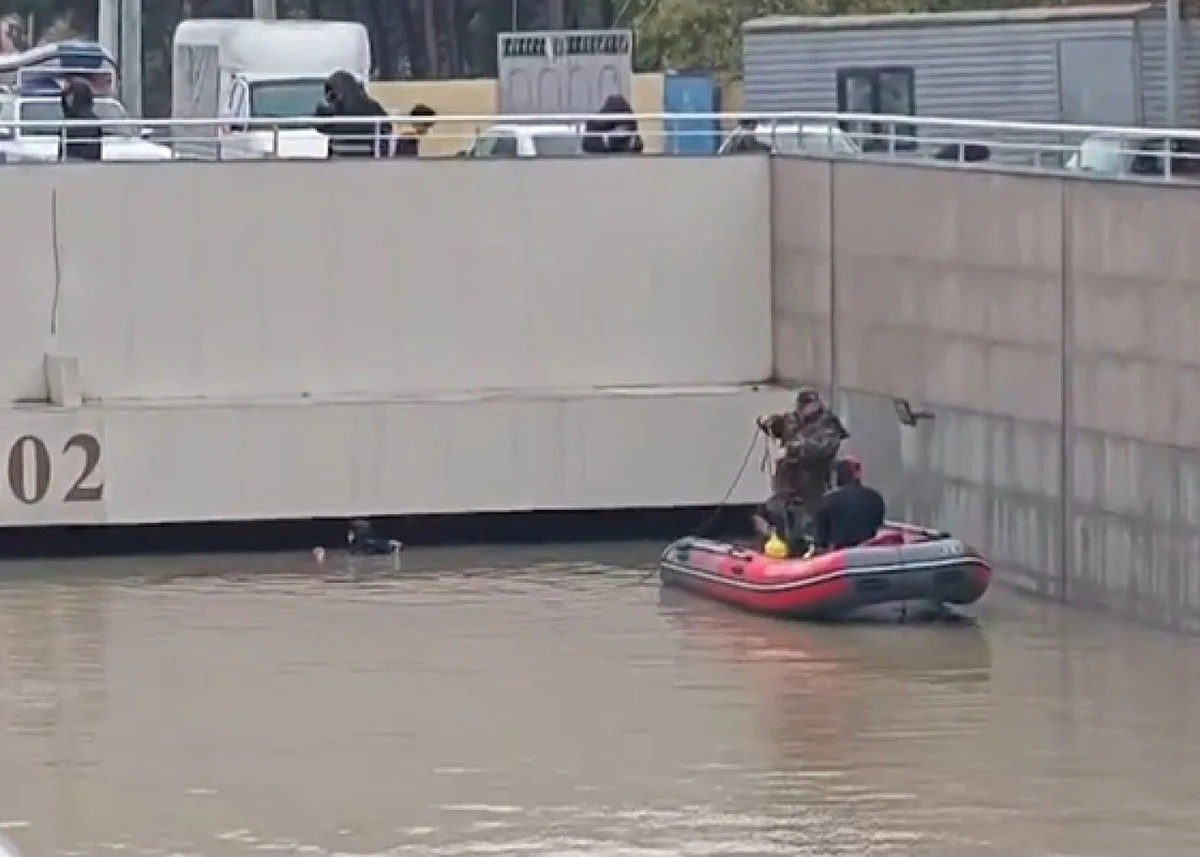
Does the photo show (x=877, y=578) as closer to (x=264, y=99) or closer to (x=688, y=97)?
(x=264, y=99)

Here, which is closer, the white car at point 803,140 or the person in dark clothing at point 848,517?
the person in dark clothing at point 848,517

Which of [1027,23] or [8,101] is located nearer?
[8,101]

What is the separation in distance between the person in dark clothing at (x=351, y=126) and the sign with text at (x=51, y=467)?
339cm

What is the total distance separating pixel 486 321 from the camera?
27.7 m

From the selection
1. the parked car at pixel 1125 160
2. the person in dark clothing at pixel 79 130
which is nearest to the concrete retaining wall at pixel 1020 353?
the parked car at pixel 1125 160

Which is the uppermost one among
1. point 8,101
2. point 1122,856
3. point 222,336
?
point 8,101

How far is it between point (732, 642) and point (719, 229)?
6583 mm

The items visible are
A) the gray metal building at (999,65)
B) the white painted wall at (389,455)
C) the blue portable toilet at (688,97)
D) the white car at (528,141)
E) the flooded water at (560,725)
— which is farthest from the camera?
the gray metal building at (999,65)

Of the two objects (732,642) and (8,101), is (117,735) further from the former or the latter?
(8,101)

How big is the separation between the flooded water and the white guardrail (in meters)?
3.22

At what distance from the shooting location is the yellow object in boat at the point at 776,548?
76.2 feet

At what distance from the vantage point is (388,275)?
2750 centimetres

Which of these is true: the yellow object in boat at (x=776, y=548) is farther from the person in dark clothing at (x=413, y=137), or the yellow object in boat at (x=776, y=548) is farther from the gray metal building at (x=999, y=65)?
the gray metal building at (x=999, y=65)

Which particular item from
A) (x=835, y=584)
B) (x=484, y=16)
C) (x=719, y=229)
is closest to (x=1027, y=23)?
(x=719, y=229)
